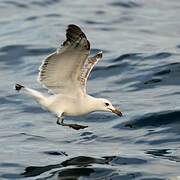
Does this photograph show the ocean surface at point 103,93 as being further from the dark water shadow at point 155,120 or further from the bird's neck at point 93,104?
the bird's neck at point 93,104

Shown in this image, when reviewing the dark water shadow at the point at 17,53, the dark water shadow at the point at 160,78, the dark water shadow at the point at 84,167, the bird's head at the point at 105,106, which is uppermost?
the dark water shadow at the point at 17,53

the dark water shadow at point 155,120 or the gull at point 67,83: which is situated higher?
the dark water shadow at point 155,120

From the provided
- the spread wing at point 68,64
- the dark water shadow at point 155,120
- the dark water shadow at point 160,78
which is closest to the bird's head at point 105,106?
the spread wing at point 68,64

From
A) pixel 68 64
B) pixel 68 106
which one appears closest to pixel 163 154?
pixel 68 106

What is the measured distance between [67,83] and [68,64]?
0.72 metres

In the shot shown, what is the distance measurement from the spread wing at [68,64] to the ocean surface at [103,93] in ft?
3.36

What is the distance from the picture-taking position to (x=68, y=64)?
12.7 metres

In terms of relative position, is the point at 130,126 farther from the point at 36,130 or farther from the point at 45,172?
the point at 45,172

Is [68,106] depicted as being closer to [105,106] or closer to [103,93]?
[105,106]

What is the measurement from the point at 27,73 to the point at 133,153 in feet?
Result: 19.3

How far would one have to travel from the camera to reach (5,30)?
22.1m

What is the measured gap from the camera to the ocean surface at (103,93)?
1269 centimetres

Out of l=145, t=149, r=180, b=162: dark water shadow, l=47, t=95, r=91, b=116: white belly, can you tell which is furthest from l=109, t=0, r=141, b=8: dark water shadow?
l=145, t=149, r=180, b=162: dark water shadow

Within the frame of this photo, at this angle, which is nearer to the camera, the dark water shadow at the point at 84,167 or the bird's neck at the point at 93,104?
the dark water shadow at the point at 84,167
